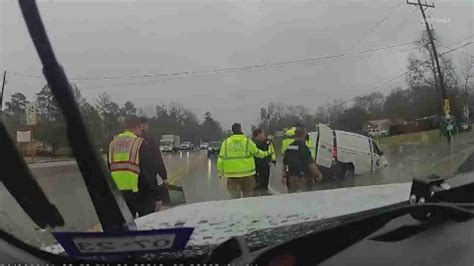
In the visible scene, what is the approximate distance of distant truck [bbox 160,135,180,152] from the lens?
6.72 feet

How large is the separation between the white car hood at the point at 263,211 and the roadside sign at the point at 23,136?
38 cm

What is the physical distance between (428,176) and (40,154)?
1538 mm

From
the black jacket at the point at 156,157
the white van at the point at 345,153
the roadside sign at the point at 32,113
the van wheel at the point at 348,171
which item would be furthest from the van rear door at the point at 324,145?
the roadside sign at the point at 32,113

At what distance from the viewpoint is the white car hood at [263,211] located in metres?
2.11

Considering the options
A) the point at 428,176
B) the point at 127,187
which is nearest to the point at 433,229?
the point at 428,176

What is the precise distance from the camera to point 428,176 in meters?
2.33

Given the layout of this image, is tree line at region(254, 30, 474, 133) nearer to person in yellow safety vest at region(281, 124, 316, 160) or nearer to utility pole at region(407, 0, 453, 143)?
utility pole at region(407, 0, 453, 143)

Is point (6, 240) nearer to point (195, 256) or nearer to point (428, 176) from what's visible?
point (195, 256)

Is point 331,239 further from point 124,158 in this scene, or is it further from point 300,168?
point 300,168

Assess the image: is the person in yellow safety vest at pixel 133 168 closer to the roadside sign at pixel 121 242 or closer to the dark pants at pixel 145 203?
the dark pants at pixel 145 203

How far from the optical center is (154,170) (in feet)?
7.80

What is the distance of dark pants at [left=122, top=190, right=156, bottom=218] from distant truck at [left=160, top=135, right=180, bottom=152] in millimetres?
210

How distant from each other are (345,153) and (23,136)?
1488 mm

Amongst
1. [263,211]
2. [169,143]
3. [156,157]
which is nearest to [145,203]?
[156,157]
